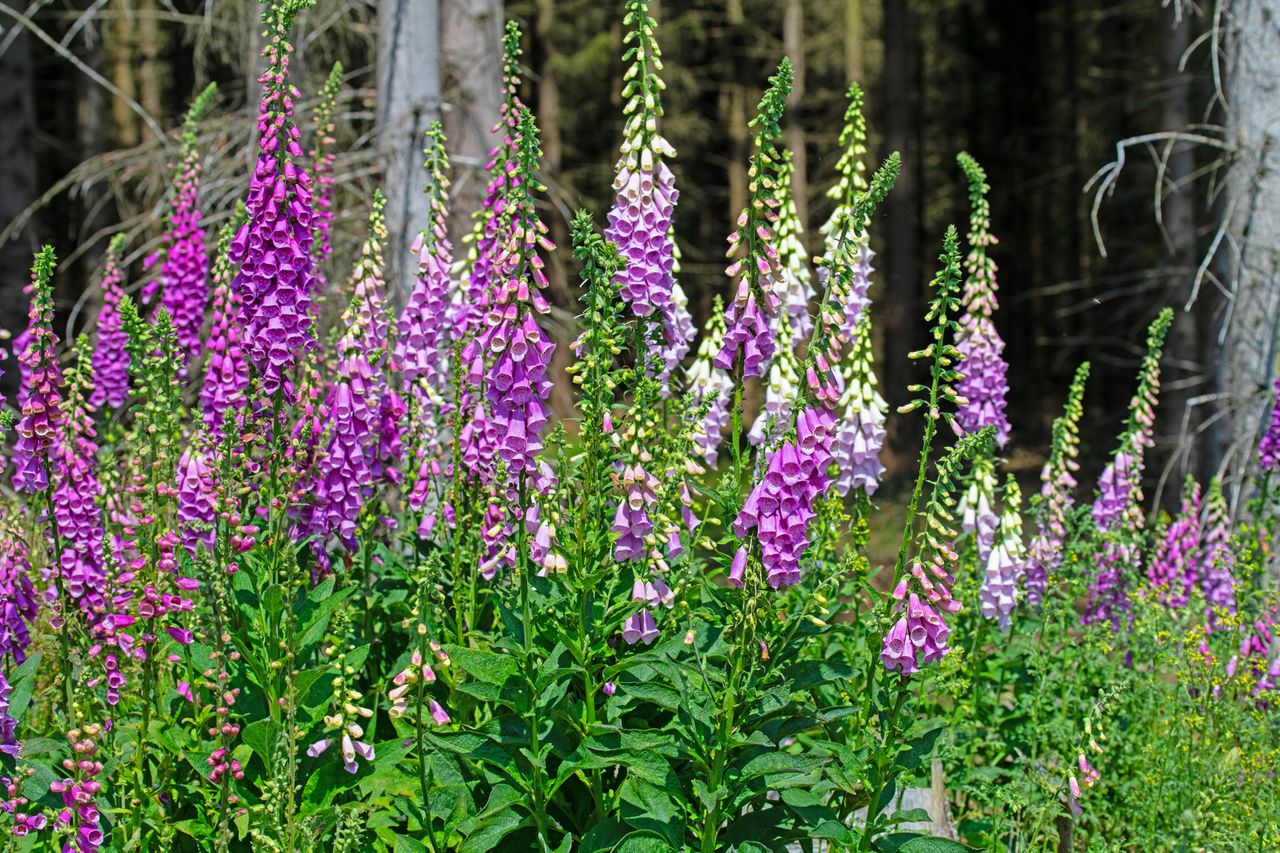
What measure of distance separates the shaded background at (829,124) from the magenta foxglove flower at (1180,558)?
7.30 ft

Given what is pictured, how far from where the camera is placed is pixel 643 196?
155 inches

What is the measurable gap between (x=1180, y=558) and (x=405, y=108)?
539cm

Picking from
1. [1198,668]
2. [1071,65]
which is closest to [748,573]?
[1198,668]

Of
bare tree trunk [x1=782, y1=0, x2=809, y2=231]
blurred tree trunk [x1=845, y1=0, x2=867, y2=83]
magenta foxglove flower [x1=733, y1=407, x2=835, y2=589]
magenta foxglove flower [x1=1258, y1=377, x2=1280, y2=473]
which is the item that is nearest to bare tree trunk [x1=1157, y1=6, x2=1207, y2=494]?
bare tree trunk [x1=782, y1=0, x2=809, y2=231]

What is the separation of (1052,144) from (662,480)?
104 ft

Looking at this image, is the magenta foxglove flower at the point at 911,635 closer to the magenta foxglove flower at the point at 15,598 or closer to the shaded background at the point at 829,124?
the magenta foxglove flower at the point at 15,598

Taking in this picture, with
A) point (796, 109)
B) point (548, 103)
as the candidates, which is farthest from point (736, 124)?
point (796, 109)

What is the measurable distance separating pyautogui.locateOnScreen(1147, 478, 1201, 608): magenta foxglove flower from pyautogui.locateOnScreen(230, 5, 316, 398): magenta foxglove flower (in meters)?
3.89

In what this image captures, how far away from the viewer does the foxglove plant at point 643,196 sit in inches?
153

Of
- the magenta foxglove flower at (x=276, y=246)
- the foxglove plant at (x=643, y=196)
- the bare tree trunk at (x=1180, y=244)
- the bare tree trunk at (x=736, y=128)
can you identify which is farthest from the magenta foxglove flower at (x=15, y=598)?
the bare tree trunk at (x=736, y=128)

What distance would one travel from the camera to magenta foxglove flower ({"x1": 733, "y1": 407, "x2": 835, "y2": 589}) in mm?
3395

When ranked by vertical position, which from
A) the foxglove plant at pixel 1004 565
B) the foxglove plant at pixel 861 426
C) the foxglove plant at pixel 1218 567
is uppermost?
the foxglove plant at pixel 861 426

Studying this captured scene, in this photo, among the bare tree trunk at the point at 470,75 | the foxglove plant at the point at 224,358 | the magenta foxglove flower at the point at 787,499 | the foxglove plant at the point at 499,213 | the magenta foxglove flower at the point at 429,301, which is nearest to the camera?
the magenta foxglove flower at the point at 787,499

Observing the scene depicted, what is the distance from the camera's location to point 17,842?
3393mm
